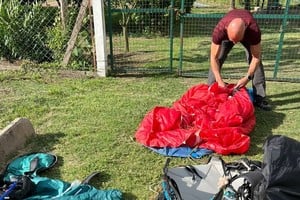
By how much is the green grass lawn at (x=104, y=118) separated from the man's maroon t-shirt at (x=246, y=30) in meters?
1.03

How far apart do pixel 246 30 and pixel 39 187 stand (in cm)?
299

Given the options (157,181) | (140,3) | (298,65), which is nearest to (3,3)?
(140,3)

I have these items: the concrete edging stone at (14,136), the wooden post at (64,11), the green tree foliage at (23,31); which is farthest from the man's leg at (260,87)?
the green tree foliage at (23,31)

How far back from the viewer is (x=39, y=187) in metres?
3.19

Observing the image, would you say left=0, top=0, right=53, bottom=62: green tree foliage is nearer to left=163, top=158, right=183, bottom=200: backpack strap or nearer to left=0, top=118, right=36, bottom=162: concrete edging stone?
left=0, top=118, right=36, bottom=162: concrete edging stone

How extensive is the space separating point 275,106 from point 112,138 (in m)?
2.46

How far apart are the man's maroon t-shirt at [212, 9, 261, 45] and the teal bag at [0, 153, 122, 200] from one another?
2377 millimetres

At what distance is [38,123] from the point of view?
4637 millimetres

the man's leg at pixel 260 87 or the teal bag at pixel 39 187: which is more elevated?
the man's leg at pixel 260 87

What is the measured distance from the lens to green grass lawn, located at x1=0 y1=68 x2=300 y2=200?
3656 millimetres

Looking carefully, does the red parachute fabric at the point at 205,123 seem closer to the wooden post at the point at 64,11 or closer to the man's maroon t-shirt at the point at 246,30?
the man's maroon t-shirt at the point at 246,30

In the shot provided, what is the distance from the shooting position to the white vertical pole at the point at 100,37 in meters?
5.96

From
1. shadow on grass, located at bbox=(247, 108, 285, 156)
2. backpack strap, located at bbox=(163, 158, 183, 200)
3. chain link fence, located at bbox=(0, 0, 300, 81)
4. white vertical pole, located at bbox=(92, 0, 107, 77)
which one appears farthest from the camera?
chain link fence, located at bbox=(0, 0, 300, 81)

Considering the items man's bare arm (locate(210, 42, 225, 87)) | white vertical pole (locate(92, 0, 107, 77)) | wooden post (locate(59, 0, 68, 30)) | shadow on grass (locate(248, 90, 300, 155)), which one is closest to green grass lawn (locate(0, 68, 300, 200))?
shadow on grass (locate(248, 90, 300, 155))
